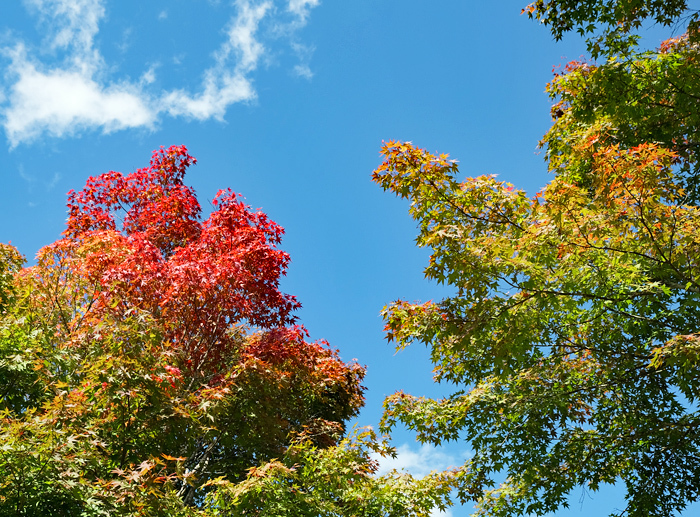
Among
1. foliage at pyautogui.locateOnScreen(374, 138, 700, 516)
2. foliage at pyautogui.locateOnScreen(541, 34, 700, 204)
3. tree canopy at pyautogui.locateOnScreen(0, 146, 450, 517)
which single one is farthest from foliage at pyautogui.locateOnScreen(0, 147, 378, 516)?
foliage at pyautogui.locateOnScreen(541, 34, 700, 204)

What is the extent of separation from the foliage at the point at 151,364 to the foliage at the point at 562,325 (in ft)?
10.2

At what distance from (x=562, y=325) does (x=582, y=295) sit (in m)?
3.05

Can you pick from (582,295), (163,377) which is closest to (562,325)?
(582,295)

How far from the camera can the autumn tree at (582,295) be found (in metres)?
8.30

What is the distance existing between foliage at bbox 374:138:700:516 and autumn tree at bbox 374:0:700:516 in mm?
29

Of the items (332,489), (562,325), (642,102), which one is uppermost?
(642,102)

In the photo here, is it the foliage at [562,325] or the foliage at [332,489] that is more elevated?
the foliage at [562,325]

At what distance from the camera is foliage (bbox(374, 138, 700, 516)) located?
8234mm

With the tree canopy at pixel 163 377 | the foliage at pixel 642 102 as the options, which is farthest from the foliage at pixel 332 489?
the foliage at pixel 642 102

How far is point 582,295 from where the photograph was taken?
8.23 m

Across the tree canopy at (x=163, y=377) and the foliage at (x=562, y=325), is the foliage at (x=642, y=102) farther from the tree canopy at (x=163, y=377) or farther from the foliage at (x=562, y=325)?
the tree canopy at (x=163, y=377)

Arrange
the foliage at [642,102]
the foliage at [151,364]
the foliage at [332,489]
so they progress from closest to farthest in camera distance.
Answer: the foliage at [151,364] → the foliage at [332,489] → the foliage at [642,102]

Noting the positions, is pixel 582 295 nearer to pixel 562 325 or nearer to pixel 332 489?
pixel 562 325

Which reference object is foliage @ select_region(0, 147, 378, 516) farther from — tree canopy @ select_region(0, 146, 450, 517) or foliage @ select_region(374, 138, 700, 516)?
foliage @ select_region(374, 138, 700, 516)
